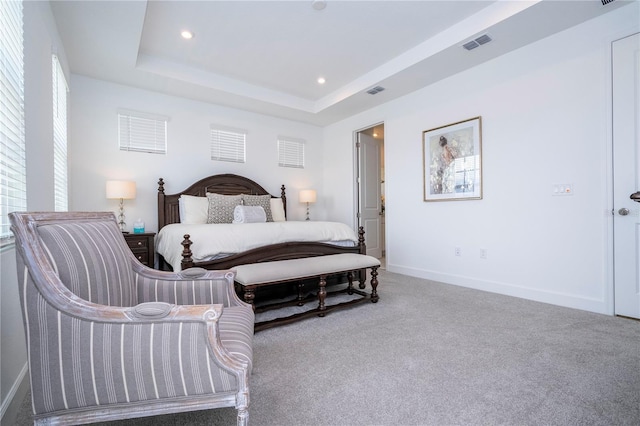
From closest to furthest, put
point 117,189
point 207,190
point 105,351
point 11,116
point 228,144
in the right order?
point 105,351 < point 11,116 < point 117,189 < point 207,190 < point 228,144

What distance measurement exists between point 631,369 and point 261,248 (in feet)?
8.94

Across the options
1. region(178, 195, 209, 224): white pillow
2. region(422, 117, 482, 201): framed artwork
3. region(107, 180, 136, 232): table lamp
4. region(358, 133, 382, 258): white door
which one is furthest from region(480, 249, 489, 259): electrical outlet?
region(107, 180, 136, 232): table lamp

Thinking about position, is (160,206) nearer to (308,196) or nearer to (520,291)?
(308,196)

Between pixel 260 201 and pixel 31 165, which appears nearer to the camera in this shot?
pixel 31 165

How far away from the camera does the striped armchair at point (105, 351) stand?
3.08 feet

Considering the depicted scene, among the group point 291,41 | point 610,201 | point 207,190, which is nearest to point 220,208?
point 207,190

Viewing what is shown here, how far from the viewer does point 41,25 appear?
84.0 inches

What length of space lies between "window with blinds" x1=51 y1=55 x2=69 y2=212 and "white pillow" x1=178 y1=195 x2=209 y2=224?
1.29m

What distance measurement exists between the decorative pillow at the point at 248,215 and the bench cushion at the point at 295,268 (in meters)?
1.48

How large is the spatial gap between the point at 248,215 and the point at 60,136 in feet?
6.96

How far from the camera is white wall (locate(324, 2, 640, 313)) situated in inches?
107

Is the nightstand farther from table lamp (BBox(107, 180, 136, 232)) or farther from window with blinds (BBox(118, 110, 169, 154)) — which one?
window with blinds (BBox(118, 110, 169, 154))

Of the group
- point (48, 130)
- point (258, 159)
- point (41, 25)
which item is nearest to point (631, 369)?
point (48, 130)

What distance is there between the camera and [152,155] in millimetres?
4305
